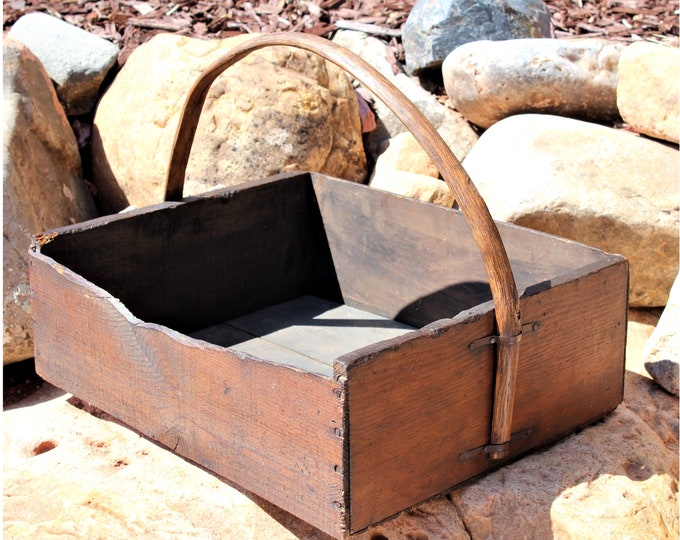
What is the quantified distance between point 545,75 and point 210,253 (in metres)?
1.64

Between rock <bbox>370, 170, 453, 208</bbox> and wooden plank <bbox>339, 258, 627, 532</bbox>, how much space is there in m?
1.30

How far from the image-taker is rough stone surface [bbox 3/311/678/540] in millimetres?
2877

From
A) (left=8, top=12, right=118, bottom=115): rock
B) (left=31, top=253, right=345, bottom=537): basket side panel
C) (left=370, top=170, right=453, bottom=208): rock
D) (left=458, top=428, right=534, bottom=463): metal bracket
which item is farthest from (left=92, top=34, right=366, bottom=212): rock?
(left=458, top=428, right=534, bottom=463): metal bracket

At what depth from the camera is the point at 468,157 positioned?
446 centimetres

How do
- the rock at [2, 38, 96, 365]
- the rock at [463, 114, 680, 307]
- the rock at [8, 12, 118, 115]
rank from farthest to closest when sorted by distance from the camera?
the rock at [8, 12, 118, 115]
the rock at [463, 114, 680, 307]
the rock at [2, 38, 96, 365]

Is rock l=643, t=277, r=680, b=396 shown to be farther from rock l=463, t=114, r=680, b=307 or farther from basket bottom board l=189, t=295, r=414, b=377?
basket bottom board l=189, t=295, r=414, b=377

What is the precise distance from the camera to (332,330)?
12.6 ft

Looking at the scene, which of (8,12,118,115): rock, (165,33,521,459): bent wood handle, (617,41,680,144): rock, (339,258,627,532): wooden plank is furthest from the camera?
(8,12,118,115): rock

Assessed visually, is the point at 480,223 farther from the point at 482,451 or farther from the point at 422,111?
the point at 422,111

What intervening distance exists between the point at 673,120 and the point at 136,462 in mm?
2486

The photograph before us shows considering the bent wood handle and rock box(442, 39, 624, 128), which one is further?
rock box(442, 39, 624, 128)

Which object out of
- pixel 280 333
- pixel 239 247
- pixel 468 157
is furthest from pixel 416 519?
pixel 468 157

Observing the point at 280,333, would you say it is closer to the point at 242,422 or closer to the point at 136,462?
the point at 136,462

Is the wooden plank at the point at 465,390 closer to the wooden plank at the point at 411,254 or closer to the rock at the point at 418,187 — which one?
the wooden plank at the point at 411,254
